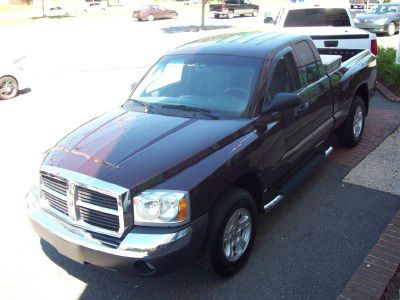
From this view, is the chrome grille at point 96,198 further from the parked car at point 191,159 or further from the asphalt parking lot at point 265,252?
the asphalt parking lot at point 265,252

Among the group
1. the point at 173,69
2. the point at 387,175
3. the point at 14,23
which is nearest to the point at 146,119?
the point at 173,69

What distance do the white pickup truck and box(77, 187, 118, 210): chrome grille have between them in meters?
6.09

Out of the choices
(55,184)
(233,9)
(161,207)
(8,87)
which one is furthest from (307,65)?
A: (233,9)

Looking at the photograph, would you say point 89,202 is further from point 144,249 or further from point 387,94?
point 387,94

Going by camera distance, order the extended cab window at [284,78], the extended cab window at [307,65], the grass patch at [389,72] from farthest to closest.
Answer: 1. the grass patch at [389,72]
2. the extended cab window at [307,65]
3. the extended cab window at [284,78]

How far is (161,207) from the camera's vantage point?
2988 mm

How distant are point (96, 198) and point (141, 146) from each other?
1.90 feet

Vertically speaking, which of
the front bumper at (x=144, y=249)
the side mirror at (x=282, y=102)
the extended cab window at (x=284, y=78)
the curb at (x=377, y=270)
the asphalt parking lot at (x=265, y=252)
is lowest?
the asphalt parking lot at (x=265, y=252)

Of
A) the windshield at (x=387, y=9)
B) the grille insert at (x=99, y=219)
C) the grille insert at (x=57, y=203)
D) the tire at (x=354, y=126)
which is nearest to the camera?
the grille insert at (x=99, y=219)

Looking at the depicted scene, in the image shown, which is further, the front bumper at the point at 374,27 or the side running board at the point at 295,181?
the front bumper at the point at 374,27

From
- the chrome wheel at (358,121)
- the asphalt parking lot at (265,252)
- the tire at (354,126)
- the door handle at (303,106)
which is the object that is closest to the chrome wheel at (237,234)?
the asphalt parking lot at (265,252)

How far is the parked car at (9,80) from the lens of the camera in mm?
10539

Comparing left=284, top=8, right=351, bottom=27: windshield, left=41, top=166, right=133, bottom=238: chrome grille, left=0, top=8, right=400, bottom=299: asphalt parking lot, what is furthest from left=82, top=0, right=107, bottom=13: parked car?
left=41, top=166, right=133, bottom=238: chrome grille

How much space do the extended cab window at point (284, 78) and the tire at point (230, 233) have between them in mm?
1126
